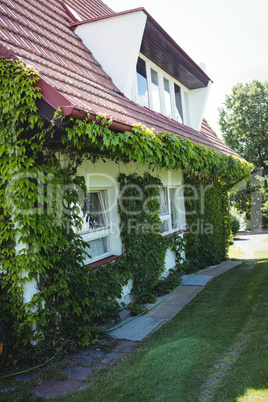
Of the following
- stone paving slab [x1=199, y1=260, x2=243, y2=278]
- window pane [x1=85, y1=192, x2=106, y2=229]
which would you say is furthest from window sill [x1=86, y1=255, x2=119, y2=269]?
stone paving slab [x1=199, y1=260, x2=243, y2=278]

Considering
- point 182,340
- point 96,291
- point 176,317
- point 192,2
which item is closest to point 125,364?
point 182,340

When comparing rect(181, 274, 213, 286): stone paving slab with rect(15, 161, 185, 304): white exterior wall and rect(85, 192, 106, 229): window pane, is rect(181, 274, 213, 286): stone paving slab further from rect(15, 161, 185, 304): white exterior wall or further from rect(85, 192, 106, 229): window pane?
rect(85, 192, 106, 229): window pane

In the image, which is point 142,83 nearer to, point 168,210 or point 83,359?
point 168,210

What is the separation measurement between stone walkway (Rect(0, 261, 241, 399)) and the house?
73cm

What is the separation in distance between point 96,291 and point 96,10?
846 centimetres

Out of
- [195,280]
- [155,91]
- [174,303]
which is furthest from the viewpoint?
[155,91]

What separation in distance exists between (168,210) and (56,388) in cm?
587

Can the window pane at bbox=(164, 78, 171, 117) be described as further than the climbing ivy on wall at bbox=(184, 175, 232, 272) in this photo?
Yes

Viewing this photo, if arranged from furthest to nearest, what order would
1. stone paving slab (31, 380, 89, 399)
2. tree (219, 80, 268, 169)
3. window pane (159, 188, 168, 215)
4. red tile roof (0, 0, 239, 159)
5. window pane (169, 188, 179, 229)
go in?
tree (219, 80, 268, 169), window pane (169, 188, 179, 229), window pane (159, 188, 168, 215), red tile roof (0, 0, 239, 159), stone paving slab (31, 380, 89, 399)

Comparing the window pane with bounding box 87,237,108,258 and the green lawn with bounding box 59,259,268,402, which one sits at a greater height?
the window pane with bounding box 87,237,108,258

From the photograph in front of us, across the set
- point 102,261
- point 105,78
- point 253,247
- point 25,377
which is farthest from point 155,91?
point 253,247

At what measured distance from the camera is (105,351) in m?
4.49

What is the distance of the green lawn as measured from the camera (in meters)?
3.29

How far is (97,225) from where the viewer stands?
5898mm
